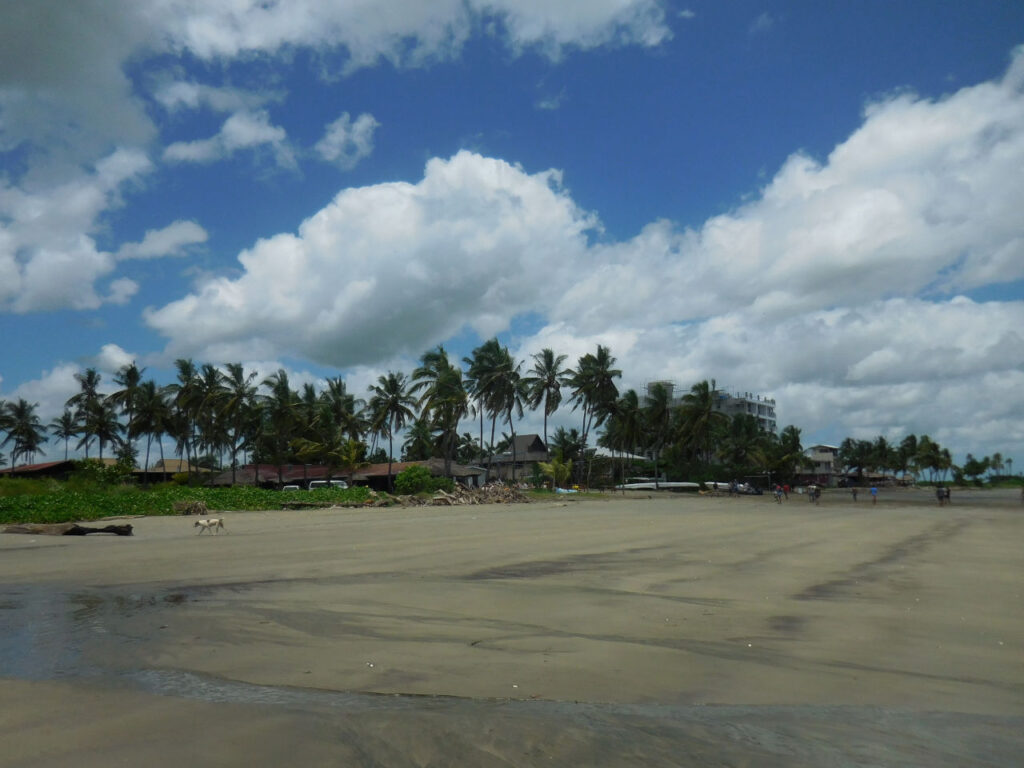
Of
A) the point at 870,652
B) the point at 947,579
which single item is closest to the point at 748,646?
the point at 870,652

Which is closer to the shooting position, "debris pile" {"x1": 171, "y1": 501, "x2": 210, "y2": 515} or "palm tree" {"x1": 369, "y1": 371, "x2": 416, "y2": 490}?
"debris pile" {"x1": 171, "y1": 501, "x2": 210, "y2": 515}

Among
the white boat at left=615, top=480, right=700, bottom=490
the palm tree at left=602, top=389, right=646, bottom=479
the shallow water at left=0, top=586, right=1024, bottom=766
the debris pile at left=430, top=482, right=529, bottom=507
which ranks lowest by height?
the white boat at left=615, top=480, right=700, bottom=490

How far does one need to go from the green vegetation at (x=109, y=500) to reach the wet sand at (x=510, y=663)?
46.9 ft

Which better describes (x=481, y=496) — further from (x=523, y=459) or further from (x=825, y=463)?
(x=825, y=463)

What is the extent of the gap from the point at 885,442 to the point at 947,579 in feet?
388

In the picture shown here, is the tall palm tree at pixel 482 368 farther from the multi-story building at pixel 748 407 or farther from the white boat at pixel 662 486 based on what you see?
the multi-story building at pixel 748 407

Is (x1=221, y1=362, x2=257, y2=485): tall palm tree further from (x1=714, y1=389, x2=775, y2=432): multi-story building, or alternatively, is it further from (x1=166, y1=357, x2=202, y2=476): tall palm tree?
(x1=714, y1=389, x2=775, y2=432): multi-story building

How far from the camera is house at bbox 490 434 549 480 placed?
87.3 meters

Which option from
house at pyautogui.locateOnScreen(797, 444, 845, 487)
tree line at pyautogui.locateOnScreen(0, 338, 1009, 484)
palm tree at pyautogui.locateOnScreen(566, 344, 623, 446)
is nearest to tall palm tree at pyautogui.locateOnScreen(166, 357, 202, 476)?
tree line at pyautogui.locateOnScreen(0, 338, 1009, 484)

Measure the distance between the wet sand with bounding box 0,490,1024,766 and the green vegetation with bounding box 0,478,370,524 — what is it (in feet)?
46.9

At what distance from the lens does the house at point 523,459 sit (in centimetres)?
8731

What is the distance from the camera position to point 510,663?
562 centimetres

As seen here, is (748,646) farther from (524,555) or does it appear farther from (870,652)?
(524,555)

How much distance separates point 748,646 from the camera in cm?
628
